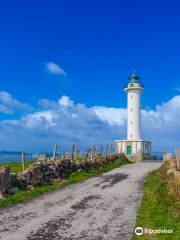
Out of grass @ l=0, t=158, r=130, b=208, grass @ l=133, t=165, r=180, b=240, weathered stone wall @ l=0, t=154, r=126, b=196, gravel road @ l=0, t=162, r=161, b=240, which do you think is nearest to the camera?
gravel road @ l=0, t=162, r=161, b=240

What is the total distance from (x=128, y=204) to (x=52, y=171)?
10.4 metres

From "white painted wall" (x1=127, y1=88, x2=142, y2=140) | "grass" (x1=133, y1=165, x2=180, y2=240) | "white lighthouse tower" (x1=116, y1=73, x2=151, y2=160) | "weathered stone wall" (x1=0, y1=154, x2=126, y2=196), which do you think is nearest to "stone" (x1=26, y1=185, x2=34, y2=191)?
"weathered stone wall" (x1=0, y1=154, x2=126, y2=196)

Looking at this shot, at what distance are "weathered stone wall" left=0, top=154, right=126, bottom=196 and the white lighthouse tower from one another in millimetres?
28990

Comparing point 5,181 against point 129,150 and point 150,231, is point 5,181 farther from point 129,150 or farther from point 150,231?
point 129,150

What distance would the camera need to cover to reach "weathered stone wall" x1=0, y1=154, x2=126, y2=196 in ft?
62.9

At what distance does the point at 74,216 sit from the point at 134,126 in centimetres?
5126

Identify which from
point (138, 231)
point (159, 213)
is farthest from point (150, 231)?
point (159, 213)

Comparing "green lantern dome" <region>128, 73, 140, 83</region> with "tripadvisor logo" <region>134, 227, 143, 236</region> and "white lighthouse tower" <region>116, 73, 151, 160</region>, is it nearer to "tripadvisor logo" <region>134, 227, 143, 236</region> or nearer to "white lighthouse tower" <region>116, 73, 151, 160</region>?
"white lighthouse tower" <region>116, 73, 151, 160</region>

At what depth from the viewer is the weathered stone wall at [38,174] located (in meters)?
19.2

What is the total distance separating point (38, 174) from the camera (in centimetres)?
2370

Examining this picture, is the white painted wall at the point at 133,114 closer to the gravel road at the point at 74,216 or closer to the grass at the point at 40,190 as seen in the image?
the grass at the point at 40,190

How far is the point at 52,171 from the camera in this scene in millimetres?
26234

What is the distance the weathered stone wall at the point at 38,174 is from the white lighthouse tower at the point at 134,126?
95.1ft

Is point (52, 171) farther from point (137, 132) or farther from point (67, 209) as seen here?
point (137, 132)
